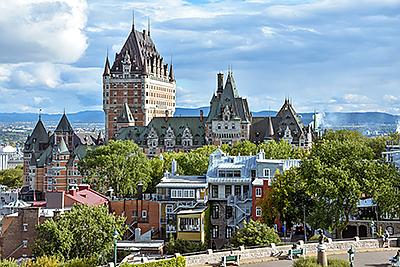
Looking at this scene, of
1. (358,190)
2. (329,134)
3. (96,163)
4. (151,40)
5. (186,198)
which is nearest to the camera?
(358,190)

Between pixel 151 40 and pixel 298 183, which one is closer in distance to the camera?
pixel 298 183

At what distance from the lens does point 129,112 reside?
168 meters

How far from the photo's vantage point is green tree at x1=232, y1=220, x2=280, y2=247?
2303 inches

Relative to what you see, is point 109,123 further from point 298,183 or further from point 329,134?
point 298,183

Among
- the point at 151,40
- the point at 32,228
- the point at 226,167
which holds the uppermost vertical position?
the point at 151,40

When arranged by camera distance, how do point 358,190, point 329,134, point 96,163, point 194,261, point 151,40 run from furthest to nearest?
point 151,40, point 329,134, point 96,163, point 358,190, point 194,261

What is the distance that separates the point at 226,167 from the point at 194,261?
1227 inches

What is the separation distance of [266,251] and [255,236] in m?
9.50

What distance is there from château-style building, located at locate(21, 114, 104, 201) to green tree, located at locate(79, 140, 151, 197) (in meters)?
21.1

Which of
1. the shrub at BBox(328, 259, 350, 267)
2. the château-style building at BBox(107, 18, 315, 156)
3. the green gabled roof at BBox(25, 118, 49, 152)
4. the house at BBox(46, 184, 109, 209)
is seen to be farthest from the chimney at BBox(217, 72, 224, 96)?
the shrub at BBox(328, 259, 350, 267)

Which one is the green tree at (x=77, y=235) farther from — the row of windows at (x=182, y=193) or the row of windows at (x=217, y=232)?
the row of windows at (x=182, y=193)

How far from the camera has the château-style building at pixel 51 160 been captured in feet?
467

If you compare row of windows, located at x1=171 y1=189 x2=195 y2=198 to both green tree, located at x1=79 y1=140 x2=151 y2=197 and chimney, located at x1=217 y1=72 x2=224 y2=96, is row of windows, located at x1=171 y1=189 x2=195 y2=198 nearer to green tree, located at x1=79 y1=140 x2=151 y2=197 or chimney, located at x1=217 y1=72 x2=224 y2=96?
green tree, located at x1=79 y1=140 x2=151 y2=197

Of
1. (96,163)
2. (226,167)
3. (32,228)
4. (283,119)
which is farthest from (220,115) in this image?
(32,228)
